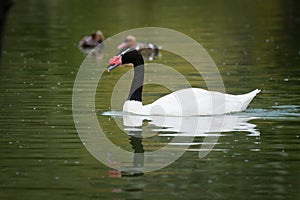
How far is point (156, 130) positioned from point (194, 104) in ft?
3.69

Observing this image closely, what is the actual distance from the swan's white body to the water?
0.22 m

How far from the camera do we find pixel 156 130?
524 inches

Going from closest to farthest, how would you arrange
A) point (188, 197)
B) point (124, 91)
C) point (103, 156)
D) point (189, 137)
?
point (188, 197), point (103, 156), point (189, 137), point (124, 91)

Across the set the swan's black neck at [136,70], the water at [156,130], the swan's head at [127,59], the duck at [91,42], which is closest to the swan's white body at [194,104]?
the water at [156,130]

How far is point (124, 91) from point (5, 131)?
4993mm

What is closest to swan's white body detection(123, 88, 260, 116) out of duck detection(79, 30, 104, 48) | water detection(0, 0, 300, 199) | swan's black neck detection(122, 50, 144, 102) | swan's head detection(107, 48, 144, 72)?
water detection(0, 0, 300, 199)

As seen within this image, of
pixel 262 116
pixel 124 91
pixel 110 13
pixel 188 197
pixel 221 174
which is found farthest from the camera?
pixel 110 13

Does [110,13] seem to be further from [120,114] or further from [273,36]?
[120,114]

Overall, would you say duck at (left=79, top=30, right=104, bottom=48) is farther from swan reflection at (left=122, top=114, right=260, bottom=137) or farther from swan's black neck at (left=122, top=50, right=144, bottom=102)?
swan reflection at (left=122, top=114, right=260, bottom=137)

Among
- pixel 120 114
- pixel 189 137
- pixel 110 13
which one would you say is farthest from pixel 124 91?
A: pixel 110 13

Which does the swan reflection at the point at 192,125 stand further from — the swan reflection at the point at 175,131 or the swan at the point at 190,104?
the swan at the point at 190,104

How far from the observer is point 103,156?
449 inches

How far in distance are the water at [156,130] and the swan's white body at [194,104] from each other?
22 cm

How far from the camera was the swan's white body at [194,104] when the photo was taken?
14203 millimetres
